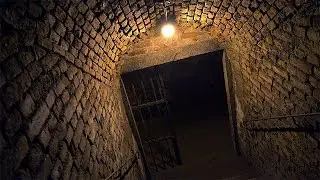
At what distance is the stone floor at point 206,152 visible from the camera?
6.63 metres

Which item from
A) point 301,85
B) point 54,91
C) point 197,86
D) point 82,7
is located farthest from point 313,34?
point 197,86

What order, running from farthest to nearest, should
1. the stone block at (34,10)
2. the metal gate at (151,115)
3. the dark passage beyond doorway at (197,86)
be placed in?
the dark passage beyond doorway at (197,86)
the metal gate at (151,115)
the stone block at (34,10)

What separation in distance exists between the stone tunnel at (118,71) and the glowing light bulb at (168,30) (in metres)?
0.13

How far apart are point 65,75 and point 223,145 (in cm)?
598

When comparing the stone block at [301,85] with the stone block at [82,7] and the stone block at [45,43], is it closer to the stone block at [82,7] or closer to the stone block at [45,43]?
the stone block at [82,7]

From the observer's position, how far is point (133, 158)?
232 inches

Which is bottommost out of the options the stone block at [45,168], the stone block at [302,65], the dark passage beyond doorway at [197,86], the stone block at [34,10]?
the dark passage beyond doorway at [197,86]

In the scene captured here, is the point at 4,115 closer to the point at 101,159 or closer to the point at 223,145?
the point at 101,159

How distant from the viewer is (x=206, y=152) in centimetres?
780

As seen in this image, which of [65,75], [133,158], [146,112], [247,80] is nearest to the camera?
[65,75]

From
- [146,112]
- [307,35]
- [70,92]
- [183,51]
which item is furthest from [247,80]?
[146,112]

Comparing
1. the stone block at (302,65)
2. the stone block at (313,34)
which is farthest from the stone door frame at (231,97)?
the stone block at (313,34)

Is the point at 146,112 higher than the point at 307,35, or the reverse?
the point at 307,35

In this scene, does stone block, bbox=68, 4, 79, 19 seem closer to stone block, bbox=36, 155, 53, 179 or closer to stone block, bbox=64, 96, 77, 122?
stone block, bbox=64, 96, 77, 122
